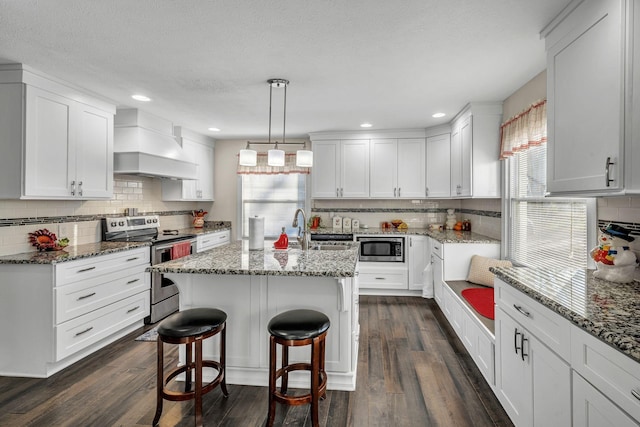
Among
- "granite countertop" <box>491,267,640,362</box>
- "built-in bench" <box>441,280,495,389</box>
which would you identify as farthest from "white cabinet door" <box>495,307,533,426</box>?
"granite countertop" <box>491,267,640,362</box>

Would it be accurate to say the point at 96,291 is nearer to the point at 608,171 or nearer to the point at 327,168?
the point at 327,168

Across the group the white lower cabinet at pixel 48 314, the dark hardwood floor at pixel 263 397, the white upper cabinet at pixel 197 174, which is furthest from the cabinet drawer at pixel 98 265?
the white upper cabinet at pixel 197 174

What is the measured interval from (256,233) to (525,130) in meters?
2.51

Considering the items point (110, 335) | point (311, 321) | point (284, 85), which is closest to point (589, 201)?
point (311, 321)

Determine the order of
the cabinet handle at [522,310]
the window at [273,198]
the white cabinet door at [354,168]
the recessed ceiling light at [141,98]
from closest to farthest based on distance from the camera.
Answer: the cabinet handle at [522,310], the recessed ceiling light at [141,98], the white cabinet door at [354,168], the window at [273,198]

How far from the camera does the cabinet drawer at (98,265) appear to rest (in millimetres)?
2691

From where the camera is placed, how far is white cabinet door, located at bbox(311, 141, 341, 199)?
519 cm

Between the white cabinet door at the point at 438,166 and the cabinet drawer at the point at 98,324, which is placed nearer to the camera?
the cabinet drawer at the point at 98,324

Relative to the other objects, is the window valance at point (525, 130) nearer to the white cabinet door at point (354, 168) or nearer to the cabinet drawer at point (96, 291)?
the white cabinet door at point (354, 168)

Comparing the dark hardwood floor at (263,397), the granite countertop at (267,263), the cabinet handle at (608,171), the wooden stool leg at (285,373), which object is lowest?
the dark hardwood floor at (263,397)

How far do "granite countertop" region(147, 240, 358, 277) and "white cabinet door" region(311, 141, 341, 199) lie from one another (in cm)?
246

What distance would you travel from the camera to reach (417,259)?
4715 millimetres

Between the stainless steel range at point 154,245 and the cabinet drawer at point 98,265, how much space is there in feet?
0.59

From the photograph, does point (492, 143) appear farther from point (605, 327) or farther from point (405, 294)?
point (605, 327)
